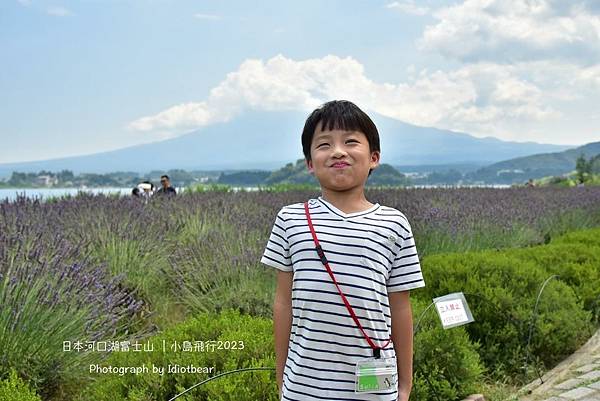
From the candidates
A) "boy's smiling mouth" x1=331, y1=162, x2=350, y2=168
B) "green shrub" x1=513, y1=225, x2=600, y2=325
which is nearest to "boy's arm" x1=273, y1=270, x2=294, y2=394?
"boy's smiling mouth" x1=331, y1=162, x2=350, y2=168

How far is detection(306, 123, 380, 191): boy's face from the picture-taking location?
1860mm

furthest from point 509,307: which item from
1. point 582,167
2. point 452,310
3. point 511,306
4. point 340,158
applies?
point 582,167

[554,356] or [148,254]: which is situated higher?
[148,254]

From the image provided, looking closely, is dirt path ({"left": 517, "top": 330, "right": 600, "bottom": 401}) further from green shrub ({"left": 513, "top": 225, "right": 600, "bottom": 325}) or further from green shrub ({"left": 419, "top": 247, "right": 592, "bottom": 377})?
green shrub ({"left": 513, "top": 225, "right": 600, "bottom": 325})

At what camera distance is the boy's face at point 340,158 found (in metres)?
1.86

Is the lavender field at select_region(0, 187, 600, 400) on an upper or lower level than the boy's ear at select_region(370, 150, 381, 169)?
lower

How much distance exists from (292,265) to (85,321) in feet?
7.83

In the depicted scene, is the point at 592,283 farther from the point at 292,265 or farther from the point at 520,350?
the point at 292,265

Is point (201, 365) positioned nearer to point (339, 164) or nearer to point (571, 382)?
point (339, 164)

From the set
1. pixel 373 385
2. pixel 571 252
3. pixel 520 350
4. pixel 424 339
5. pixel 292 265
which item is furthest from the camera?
pixel 571 252

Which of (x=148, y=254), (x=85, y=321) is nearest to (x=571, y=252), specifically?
(x=148, y=254)

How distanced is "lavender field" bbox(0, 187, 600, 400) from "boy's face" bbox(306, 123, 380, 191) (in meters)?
2.15

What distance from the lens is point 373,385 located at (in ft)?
5.88

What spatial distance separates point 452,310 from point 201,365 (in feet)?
4.69
